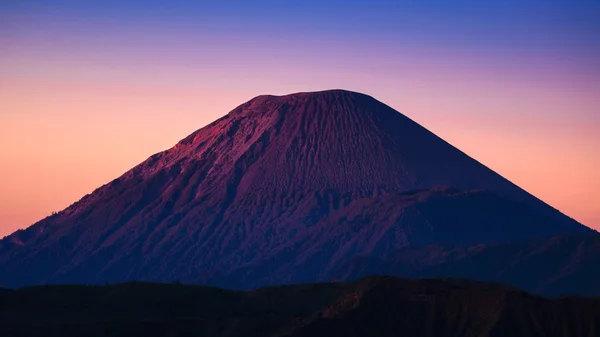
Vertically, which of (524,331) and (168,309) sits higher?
(168,309)

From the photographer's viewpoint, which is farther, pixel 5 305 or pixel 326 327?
pixel 5 305

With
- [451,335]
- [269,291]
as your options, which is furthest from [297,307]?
[451,335]

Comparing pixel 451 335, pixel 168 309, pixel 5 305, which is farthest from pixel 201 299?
pixel 451 335

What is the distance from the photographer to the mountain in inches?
4292

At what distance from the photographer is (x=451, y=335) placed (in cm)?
10938

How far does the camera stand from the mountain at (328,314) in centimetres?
10901

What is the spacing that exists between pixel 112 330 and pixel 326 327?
17295 millimetres

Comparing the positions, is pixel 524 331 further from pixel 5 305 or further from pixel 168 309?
pixel 5 305

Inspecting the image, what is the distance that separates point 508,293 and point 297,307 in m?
24.6

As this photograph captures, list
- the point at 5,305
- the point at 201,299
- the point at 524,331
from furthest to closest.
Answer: the point at 201,299, the point at 5,305, the point at 524,331

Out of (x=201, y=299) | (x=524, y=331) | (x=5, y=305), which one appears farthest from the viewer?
(x=201, y=299)

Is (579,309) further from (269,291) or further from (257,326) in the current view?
(269,291)

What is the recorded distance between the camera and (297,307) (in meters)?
129

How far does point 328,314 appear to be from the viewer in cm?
11462
